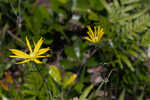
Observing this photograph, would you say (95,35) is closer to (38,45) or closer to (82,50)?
(38,45)

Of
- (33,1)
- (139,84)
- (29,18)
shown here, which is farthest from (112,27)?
(33,1)

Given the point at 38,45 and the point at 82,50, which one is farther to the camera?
the point at 82,50

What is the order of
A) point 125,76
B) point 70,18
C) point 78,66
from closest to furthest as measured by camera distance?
point 125,76 < point 78,66 < point 70,18

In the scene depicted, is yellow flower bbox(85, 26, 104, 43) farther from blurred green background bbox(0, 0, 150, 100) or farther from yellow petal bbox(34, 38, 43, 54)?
blurred green background bbox(0, 0, 150, 100)

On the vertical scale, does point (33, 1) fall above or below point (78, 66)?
above

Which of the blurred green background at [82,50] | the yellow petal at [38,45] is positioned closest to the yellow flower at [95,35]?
the yellow petal at [38,45]

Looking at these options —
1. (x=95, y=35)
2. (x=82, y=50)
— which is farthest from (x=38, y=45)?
(x=82, y=50)

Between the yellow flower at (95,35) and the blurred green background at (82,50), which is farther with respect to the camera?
the blurred green background at (82,50)

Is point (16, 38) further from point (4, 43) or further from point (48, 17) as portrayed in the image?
point (48, 17)

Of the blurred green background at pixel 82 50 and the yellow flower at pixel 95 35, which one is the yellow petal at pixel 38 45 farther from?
the blurred green background at pixel 82 50
